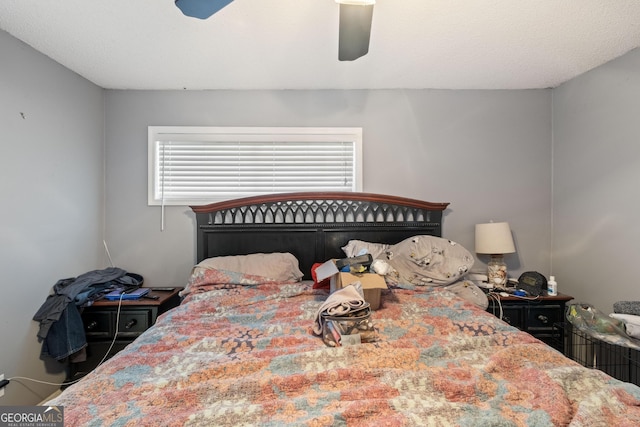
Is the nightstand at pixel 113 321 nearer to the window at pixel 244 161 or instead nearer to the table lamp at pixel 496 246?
the window at pixel 244 161

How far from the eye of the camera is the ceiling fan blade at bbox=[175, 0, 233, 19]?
3.51 ft

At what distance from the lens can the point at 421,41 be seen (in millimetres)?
1869

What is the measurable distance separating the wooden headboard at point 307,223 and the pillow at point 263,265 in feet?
0.59

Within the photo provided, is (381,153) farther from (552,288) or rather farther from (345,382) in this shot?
(345,382)

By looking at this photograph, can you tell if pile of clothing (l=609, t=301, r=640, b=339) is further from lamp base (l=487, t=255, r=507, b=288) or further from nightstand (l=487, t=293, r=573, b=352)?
lamp base (l=487, t=255, r=507, b=288)

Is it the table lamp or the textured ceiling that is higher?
the textured ceiling

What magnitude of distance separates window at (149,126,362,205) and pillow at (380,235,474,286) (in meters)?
0.74

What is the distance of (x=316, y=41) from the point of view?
188 cm

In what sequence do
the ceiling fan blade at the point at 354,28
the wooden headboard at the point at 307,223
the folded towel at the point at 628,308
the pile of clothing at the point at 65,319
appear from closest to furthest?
the ceiling fan blade at the point at 354,28, the folded towel at the point at 628,308, the pile of clothing at the point at 65,319, the wooden headboard at the point at 307,223

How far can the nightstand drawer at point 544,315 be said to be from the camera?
7.27 feet

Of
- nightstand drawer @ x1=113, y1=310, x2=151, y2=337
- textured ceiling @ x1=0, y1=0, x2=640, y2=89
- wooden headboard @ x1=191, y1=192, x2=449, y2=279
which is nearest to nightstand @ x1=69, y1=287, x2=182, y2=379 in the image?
nightstand drawer @ x1=113, y1=310, x2=151, y2=337

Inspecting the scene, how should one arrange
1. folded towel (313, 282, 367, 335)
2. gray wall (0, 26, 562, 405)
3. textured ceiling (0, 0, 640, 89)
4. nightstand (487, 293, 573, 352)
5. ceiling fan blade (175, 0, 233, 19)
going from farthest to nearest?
gray wall (0, 26, 562, 405), nightstand (487, 293, 573, 352), textured ceiling (0, 0, 640, 89), folded towel (313, 282, 367, 335), ceiling fan blade (175, 0, 233, 19)

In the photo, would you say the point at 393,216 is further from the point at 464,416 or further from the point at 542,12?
the point at 464,416

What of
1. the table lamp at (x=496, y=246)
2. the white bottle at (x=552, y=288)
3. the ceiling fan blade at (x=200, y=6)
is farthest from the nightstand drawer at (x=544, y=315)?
the ceiling fan blade at (x=200, y=6)
